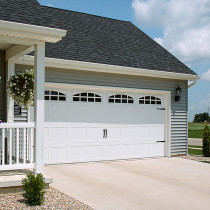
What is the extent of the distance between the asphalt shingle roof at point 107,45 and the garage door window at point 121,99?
1.00 meters

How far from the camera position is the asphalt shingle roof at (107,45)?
10.3 metres

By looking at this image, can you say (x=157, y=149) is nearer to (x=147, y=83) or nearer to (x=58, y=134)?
(x=147, y=83)

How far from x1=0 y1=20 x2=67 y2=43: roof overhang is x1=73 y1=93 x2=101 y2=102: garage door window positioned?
364cm

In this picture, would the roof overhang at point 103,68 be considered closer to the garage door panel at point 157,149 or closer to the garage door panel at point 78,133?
the garage door panel at point 78,133

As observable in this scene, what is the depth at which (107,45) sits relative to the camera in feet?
38.2

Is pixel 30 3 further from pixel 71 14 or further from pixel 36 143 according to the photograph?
pixel 71 14

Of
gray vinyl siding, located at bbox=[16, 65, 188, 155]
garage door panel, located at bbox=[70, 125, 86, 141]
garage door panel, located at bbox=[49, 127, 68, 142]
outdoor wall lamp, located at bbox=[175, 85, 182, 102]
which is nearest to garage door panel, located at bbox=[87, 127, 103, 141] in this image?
garage door panel, located at bbox=[70, 125, 86, 141]

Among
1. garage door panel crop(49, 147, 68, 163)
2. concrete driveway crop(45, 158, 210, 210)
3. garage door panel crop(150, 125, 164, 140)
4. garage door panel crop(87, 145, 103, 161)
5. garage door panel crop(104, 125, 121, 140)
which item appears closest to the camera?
concrete driveway crop(45, 158, 210, 210)

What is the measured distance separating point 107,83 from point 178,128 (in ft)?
10.7

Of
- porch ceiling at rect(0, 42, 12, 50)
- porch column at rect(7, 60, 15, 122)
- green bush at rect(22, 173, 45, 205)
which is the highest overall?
porch ceiling at rect(0, 42, 12, 50)

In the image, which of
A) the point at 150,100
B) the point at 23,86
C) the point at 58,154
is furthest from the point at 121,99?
the point at 23,86

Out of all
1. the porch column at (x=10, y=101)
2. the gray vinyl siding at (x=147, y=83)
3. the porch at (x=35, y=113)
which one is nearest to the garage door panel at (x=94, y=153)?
the gray vinyl siding at (x=147, y=83)

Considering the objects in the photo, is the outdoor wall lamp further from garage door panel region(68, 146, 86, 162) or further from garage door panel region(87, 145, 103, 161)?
garage door panel region(68, 146, 86, 162)

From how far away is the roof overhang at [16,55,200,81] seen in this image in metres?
9.09
